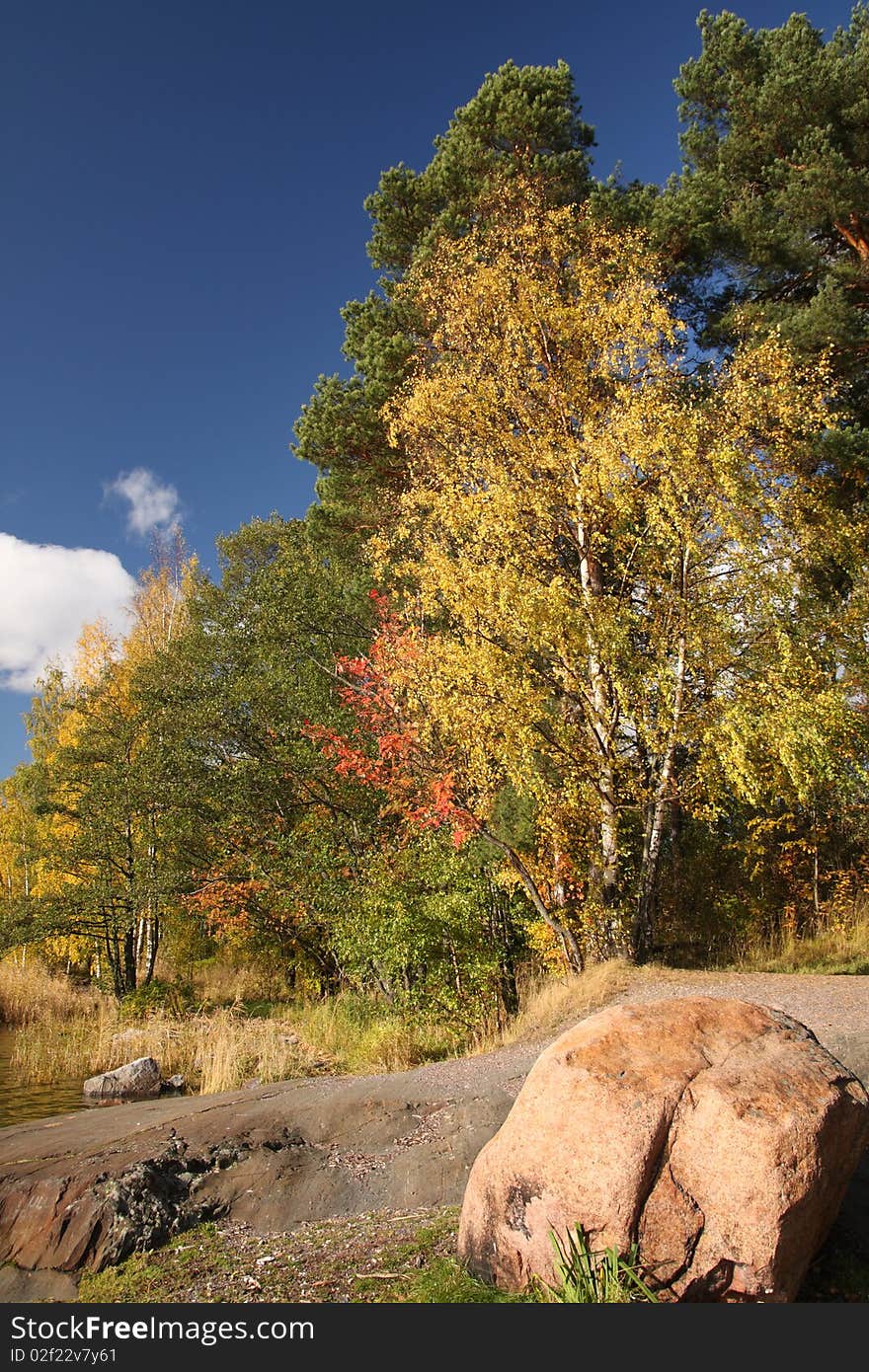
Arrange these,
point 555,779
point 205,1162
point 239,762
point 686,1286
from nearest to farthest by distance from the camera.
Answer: point 686,1286 → point 205,1162 → point 555,779 → point 239,762

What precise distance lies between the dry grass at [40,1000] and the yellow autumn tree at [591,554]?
12.1m

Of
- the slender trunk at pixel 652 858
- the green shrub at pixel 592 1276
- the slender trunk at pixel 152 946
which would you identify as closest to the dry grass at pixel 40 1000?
the slender trunk at pixel 152 946

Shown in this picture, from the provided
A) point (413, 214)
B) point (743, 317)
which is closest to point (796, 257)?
point (743, 317)

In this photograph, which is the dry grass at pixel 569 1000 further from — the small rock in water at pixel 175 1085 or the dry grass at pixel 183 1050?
the small rock in water at pixel 175 1085

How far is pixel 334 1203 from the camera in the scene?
630cm

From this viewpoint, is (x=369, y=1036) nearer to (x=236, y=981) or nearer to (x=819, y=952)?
(x=819, y=952)

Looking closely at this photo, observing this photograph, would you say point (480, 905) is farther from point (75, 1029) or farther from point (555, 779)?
point (75, 1029)

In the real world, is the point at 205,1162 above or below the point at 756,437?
below

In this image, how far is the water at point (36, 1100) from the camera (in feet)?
36.7

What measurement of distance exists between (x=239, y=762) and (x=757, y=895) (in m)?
11.6

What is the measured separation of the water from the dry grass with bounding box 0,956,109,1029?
206 inches

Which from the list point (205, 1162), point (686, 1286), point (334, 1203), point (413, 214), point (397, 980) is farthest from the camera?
point (413, 214)

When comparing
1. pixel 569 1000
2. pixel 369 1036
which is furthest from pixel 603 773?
pixel 369 1036

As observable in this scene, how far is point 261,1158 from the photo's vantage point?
6.88 m
